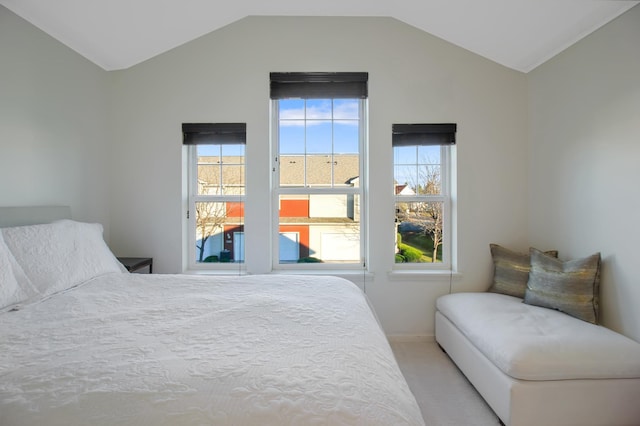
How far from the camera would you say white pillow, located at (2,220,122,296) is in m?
1.64

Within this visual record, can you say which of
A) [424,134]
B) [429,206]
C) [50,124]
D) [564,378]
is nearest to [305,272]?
[429,206]

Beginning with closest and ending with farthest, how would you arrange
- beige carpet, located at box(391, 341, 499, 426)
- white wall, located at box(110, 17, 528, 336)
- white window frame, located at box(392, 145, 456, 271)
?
beige carpet, located at box(391, 341, 499, 426) → white wall, located at box(110, 17, 528, 336) → white window frame, located at box(392, 145, 456, 271)

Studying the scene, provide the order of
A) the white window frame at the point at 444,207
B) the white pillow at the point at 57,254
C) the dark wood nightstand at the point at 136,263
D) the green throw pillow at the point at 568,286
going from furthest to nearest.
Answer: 1. the white window frame at the point at 444,207
2. the dark wood nightstand at the point at 136,263
3. the green throw pillow at the point at 568,286
4. the white pillow at the point at 57,254

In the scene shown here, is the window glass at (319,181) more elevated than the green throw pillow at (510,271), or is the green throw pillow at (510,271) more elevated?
the window glass at (319,181)

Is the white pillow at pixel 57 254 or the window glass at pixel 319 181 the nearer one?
the white pillow at pixel 57 254

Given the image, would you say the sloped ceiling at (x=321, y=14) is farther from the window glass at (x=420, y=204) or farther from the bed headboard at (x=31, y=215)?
the bed headboard at (x=31, y=215)

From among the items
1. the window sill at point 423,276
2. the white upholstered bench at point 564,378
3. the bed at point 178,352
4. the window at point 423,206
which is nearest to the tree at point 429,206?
the window at point 423,206

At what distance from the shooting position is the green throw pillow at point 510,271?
260 cm

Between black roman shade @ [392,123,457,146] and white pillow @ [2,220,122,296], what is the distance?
2472 mm

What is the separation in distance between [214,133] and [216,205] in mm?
683

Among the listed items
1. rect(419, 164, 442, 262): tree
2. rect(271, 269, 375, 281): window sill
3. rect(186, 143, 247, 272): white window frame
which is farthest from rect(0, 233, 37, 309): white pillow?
rect(419, 164, 442, 262): tree

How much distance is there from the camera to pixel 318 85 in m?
2.87

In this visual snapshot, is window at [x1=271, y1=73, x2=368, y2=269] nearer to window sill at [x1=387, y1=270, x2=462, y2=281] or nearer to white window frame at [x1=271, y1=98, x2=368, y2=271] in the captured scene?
white window frame at [x1=271, y1=98, x2=368, y2=271]

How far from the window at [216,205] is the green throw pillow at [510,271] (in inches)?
91.0
